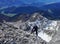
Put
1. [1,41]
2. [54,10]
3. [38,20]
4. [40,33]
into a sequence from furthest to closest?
[54,10], [38,20], [40,33], [1,41]

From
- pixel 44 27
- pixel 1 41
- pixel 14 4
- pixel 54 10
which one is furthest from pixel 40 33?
pixel 14 4

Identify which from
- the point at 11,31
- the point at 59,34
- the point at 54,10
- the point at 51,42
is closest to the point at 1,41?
the point at 11,31

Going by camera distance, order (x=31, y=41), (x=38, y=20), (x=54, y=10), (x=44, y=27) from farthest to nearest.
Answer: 1. (x=54, y=10)
2. (x=38, y=20)
3. (x=44, y=27)
4. (x=31, y=41)

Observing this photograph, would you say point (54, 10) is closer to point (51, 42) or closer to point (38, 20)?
point (38, 20)

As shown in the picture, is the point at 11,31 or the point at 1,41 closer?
the point at 1,41

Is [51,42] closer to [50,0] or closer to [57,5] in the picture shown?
[57,5]

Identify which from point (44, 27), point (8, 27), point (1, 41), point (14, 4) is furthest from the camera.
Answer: point (14, 4)

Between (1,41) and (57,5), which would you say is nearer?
(1,41)

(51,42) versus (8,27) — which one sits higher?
(8,27)

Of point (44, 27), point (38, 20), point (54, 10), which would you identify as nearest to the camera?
point (44, 27)
